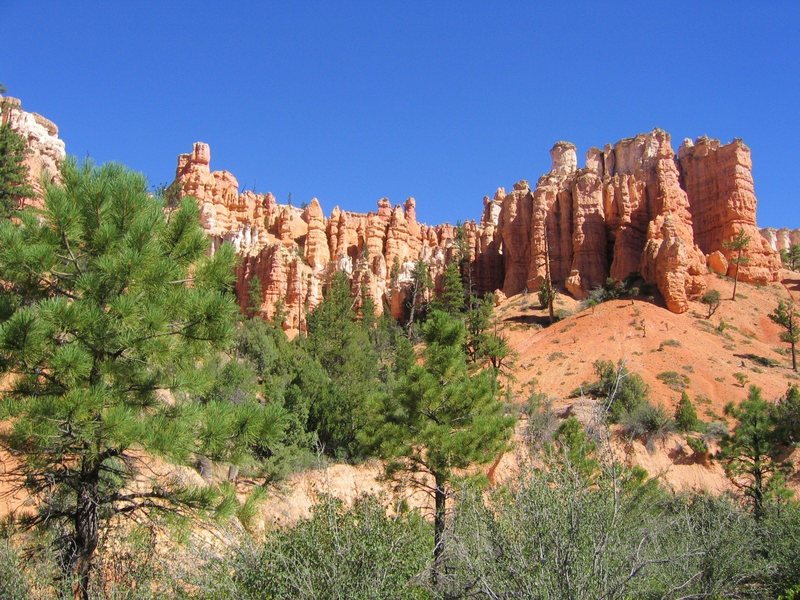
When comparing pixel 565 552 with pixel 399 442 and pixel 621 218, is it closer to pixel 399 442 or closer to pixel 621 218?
pixel 399 442

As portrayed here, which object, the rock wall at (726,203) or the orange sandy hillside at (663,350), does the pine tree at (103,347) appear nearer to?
the orange sandy hillside at (663,350)

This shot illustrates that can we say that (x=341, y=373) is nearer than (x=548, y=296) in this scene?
Yes

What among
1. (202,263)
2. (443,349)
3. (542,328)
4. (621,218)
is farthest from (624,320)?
(202,263)

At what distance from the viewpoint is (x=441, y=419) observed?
15.3m

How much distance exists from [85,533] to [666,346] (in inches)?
1554

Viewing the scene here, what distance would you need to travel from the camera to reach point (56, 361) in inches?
256

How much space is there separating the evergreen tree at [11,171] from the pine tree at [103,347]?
68.9ft

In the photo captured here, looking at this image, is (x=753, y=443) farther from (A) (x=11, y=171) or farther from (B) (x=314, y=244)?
(B) (x=314, y=244)

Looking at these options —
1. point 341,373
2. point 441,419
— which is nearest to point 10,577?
point 441,419

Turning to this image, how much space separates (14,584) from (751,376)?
39.5 metres

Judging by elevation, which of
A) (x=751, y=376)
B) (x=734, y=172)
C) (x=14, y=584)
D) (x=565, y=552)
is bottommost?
(x=14, y=584)

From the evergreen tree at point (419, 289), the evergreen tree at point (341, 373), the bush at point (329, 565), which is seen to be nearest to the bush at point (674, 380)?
the evergreen tree at point (341, 373)

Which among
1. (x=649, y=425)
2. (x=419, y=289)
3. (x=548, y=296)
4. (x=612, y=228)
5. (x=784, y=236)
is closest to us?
(x=649, y=425)

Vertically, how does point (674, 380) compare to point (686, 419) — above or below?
above
